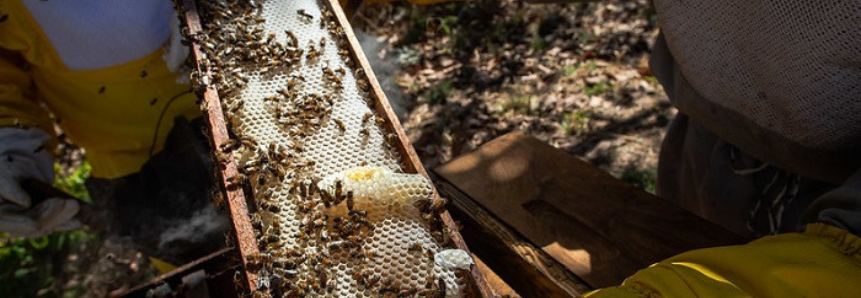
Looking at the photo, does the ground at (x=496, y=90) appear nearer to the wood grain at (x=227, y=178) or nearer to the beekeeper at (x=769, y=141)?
the beekeeper at (x=769, y=141)

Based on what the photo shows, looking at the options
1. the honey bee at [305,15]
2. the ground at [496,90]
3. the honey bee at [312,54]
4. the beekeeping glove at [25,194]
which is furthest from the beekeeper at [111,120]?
the ground at [496,90]

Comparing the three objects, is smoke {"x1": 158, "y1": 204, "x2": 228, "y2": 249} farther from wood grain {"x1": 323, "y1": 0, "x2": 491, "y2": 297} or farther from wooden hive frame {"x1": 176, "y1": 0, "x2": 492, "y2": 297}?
wood grain {"x1": 323, "y1": 0, "x2": 491, "y2": 297}

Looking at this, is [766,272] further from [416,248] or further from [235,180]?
[235,180]

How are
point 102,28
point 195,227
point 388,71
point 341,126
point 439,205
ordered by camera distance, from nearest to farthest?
point 439,205, point 341,126, point 102,28, point 195,227, point 388,71

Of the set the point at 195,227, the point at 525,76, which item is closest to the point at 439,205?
the point at 195,227

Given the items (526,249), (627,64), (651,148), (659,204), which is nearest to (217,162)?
(526,249)

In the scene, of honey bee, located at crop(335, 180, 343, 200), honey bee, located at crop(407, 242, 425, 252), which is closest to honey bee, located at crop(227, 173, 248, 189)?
honey bee, located at crop(335, 180, 343, 200)

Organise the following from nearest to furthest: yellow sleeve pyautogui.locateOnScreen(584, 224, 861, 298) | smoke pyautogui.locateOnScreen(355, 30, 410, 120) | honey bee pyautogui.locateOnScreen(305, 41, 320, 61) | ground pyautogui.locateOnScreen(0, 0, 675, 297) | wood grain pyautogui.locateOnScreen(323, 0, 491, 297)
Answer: yellow sleeve pyautogui.locateOnScreen(584, 224, 861, 298), wood grain pyautogui.locateOnScreen(323, 0, 491, 297), honey bee pyautogui.locateOnScreen(305, 41, 320, 61), ground pyautogui.locateOnScreen(0, 0, 675, 297), smoke pyautogui.locateOnScreen(355, 30, 410, 120)
